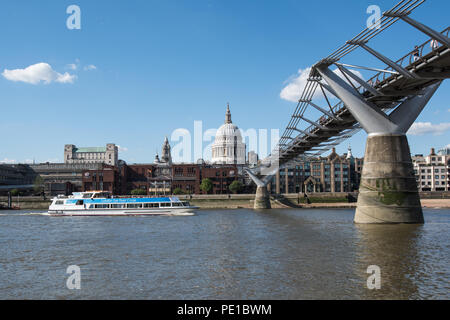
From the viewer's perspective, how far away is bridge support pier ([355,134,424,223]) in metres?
35.7

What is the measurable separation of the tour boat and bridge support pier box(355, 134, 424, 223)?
3788 centimetres

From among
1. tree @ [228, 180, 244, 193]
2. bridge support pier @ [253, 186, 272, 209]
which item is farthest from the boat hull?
tree @ [228, 180, 244, 193]

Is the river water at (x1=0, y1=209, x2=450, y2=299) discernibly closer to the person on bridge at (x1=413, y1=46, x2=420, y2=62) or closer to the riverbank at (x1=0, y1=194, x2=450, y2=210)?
the person on bridge at (x1=413, y1=46, x2=420, y2=62)

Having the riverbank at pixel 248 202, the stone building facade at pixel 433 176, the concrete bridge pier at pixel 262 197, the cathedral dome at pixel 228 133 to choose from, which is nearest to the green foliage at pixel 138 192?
the riverbank at pixel 248 202

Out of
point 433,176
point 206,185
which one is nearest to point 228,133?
point 206,185

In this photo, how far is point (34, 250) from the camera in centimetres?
2775

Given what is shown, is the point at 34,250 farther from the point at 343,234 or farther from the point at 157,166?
the point at 157,166

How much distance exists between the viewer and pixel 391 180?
1401 inches

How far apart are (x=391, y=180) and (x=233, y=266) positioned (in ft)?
65.7

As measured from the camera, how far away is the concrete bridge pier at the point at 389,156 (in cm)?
3572

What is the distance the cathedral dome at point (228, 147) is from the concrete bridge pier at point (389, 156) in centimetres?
14399

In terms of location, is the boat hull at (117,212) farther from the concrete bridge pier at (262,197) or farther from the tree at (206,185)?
the tree at (206,185)

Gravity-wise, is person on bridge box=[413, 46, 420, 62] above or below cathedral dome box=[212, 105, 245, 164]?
below

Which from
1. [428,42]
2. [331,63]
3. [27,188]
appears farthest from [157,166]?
[428,42]
